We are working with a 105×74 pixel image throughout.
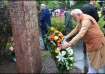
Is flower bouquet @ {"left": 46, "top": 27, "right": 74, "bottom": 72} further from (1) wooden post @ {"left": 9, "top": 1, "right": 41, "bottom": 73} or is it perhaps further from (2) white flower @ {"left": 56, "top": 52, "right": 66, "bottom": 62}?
(1) wooden post @ {"left": 9, "top": 1, "right": 41, "bottom": 73}

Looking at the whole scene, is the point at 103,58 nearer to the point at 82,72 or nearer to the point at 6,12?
the point at 82,72

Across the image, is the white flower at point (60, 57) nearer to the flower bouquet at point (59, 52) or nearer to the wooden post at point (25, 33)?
the flower bouquet at point (59, 52)

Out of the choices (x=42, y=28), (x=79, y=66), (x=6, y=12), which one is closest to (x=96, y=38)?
(x=79, y=66)

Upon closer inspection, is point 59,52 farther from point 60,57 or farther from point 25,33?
point 25,33

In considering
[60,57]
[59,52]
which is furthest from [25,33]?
[60,57]

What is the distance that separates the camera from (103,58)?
6.58 m

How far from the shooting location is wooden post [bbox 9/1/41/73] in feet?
21.6

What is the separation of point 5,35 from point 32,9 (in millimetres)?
3200

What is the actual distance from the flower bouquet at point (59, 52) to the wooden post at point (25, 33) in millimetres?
516

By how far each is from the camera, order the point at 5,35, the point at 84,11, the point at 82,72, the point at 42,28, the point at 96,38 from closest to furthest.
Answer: the point at 96,38 < the point at 84,11 < the point at 82,72 < the point at 5,35 < the point at 42,28

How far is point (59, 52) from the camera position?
761 cm

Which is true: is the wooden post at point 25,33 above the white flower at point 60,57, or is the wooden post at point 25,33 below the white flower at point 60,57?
above

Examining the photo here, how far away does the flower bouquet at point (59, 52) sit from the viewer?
751 cm

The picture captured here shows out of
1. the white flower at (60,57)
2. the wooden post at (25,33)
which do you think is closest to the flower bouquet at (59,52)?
the white flower at (60,57)
